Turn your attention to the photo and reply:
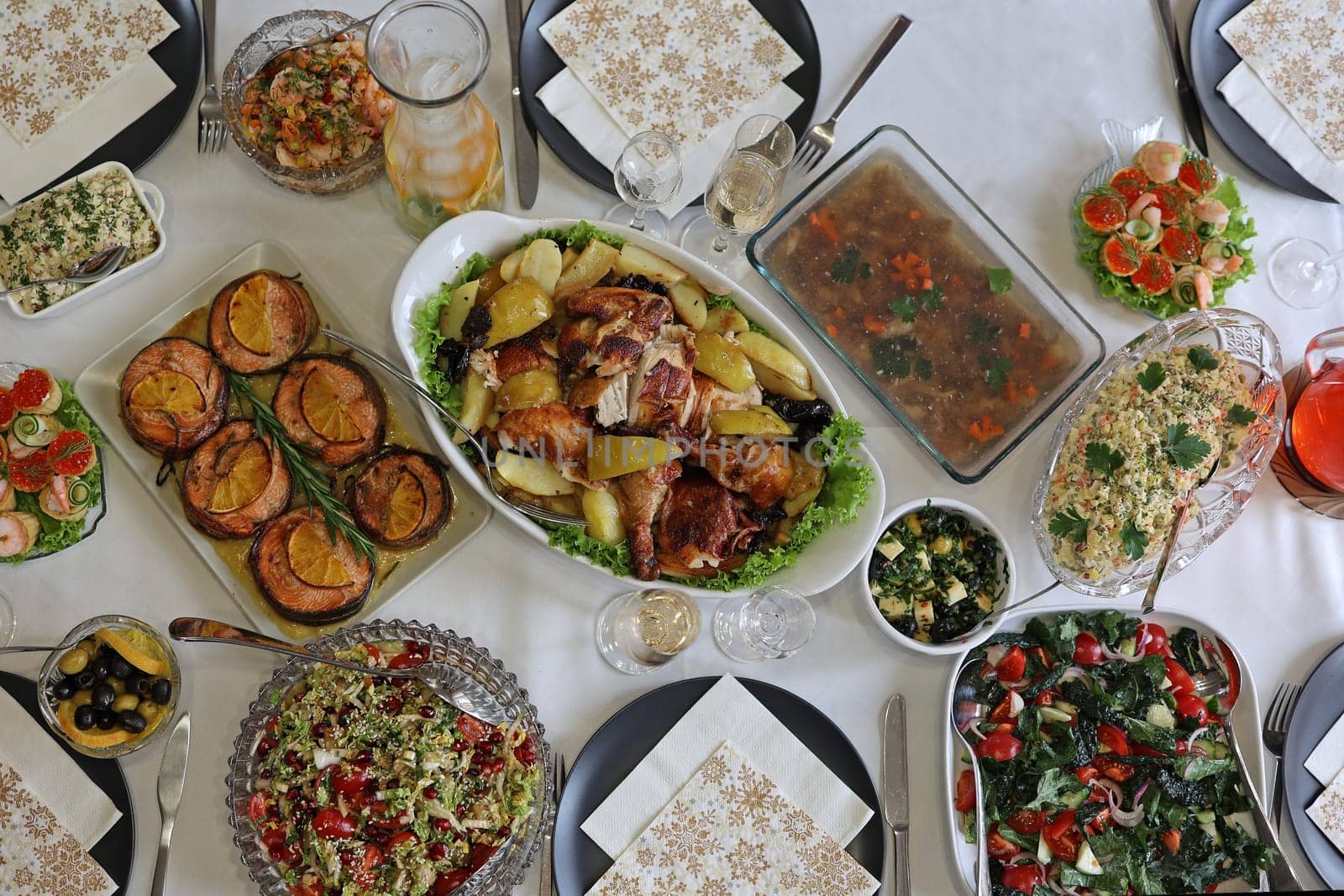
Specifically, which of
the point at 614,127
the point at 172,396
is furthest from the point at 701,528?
the point at 172,396

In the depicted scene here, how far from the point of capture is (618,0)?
263 cm

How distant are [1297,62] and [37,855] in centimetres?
410

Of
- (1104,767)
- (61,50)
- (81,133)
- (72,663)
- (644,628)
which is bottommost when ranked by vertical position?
(1104,767)

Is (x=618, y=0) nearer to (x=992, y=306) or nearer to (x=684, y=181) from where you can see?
(x=684, y=181)

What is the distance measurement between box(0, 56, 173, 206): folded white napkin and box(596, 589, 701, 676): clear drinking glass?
187 centimetres

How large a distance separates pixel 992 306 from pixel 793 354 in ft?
2.12

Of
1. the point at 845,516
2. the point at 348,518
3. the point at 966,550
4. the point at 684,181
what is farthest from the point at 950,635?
the point at 348,518

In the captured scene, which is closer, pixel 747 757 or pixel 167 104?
pixel 747 757

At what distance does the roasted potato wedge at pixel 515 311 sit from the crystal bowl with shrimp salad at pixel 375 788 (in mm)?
775

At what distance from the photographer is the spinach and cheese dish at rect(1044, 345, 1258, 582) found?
2.38m

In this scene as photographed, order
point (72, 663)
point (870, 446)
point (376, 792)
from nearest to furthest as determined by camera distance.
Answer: point (376, 792)
point (72, 663)
point (870, 446)

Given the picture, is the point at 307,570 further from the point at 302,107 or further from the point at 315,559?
the point at 302,107

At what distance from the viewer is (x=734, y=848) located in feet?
7.71

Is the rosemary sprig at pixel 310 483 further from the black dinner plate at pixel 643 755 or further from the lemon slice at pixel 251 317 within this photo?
the black dinner plate at pixel 643 755
